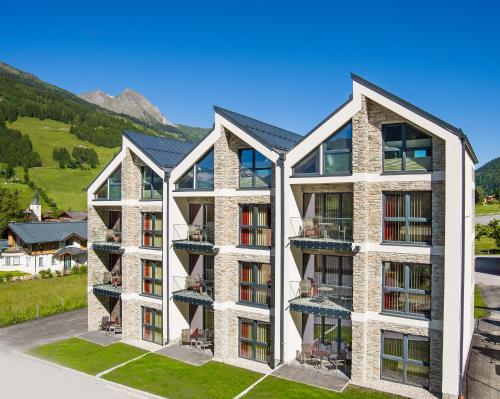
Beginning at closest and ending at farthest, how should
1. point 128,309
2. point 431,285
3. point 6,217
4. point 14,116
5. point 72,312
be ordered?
point 431,285
point 128,309
point 72,312
point 6,217
point 14,116

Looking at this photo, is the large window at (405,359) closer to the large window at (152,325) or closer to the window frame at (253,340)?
the window frame at (253,340)

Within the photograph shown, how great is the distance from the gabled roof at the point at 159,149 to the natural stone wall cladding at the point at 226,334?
7.84 metres

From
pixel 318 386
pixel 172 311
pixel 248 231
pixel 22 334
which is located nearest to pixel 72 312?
pixel 22 334

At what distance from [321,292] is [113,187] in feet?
42.5

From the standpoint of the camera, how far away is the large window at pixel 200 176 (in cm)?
1922

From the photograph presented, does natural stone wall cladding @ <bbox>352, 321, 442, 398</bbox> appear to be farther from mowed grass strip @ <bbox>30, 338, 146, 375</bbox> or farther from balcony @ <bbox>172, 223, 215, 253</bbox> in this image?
mowed grass strip @ <bbox>30, 338, 146, 375</bbox>

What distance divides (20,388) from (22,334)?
8.15 meters

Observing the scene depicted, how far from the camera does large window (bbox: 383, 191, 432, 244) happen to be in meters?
14.7

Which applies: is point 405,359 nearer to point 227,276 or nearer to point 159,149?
point 227,276

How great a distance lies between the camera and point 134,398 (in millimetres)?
15148

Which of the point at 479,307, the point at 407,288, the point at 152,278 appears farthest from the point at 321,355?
the point at 479,307

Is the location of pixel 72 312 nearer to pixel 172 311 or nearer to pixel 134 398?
pixel 172 311

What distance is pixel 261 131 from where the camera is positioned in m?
19.4

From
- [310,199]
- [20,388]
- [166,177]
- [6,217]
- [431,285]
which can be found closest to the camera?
[431,285]
